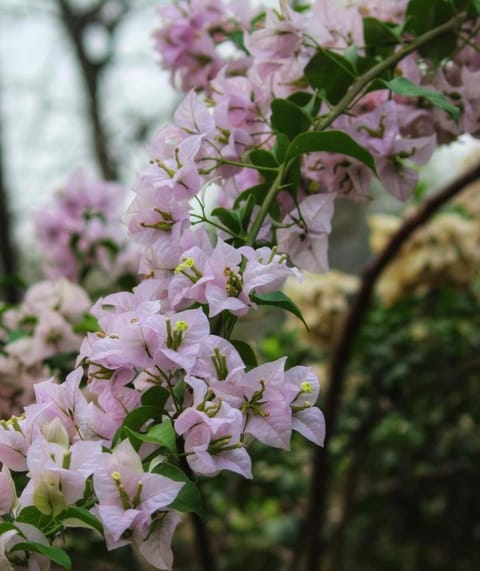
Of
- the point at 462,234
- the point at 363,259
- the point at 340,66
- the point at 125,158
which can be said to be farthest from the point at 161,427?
the point at 125,158

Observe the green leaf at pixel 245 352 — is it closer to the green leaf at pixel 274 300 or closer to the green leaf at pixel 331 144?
the green leaf at pixel 274 300

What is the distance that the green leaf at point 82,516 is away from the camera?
354mm

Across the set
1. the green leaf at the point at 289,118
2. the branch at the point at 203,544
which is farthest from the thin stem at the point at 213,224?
the branch at the point at 203,544

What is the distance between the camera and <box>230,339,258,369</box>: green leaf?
1.47 feet

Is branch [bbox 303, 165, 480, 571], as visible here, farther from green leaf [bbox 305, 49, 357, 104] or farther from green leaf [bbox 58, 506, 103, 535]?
green leaf [bbox 58, 506, 103, 535]

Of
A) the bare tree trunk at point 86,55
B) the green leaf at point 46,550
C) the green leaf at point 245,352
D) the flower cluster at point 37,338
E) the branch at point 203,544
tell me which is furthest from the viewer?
the bare tree trunk at point 86,55

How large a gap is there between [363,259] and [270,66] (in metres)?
2.24

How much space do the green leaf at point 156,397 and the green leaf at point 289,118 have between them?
0.77ft

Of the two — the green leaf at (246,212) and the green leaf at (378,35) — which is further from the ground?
the green leaf at (378,35)

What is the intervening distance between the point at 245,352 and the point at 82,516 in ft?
0.46

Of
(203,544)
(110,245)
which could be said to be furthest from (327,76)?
(203,544)

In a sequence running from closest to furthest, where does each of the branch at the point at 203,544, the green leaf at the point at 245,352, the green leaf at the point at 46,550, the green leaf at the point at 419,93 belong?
1. the green leaf at the point at 46,550
2. the green leaf at the point at 245,352
3. the green leaf at the point at 419,93
4. the branch at the point at 203,544

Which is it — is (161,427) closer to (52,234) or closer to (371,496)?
(52,234)

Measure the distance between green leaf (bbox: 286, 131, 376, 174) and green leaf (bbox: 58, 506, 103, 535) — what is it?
27 cm
